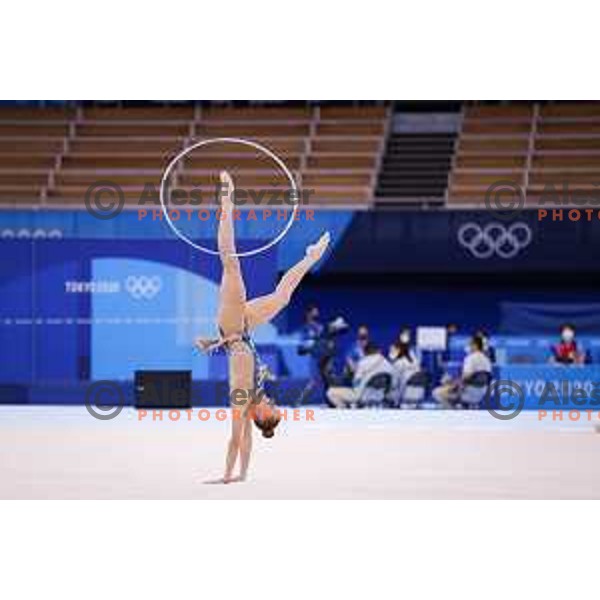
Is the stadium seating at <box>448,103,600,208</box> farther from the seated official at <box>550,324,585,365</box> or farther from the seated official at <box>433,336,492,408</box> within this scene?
the seated official at <box>433,336,492,408</box>

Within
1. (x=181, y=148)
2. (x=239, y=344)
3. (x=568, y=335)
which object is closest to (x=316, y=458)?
(x=239, y=344)

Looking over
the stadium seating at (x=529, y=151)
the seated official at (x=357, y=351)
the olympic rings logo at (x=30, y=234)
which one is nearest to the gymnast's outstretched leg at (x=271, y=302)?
the seated official at (x=357, y=351)

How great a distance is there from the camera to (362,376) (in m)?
21.6

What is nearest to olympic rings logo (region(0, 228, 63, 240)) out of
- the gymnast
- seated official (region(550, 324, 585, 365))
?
seated official (region(550, 324, 585, 365))

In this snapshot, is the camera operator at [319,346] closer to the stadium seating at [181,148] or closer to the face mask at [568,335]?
the stadium seating at [181,148]

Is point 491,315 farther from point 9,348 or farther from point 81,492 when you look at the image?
point 81,492

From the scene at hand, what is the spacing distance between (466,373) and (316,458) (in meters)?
7.41

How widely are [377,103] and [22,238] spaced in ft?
21.3

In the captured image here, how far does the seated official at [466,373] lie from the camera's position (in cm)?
2092

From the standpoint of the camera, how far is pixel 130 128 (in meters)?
24.8

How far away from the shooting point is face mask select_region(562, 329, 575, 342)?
2147 centimetres

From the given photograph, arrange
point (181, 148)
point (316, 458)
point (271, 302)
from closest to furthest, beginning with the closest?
point (271, 302) → point (316, 458) → point (181, 148)

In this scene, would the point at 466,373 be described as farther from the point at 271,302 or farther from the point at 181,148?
the point at 271,302

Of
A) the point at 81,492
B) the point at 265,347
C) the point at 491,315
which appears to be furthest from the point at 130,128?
the point at 81,492
